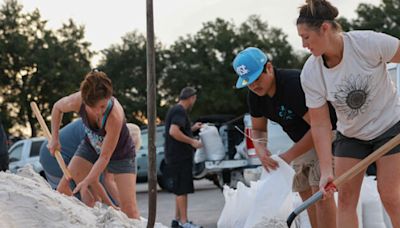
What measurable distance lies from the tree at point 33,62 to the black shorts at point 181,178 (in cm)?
3268

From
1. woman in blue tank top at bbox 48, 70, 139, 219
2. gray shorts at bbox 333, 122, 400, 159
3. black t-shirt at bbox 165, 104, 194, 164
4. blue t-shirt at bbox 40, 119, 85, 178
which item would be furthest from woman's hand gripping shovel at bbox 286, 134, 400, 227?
black t-shirt at bbox 165, 104, 194, 164

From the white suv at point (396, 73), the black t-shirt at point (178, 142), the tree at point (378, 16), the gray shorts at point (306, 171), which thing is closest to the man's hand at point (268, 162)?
the gray shorts at point (306, 171)

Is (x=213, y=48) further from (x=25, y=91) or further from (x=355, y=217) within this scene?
(x=355, y=217)

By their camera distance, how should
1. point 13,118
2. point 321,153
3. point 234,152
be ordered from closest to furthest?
point 321,153
point 234,152
point 13,118

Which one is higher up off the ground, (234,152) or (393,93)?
(393,93)

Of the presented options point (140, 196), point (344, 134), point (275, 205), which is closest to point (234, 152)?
point (140, 196)

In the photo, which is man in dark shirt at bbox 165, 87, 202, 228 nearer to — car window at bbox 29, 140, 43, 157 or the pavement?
the pavement

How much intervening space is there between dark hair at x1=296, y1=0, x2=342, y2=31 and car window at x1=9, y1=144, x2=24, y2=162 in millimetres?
15307

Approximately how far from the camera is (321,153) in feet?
14.9

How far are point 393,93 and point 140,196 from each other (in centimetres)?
1166

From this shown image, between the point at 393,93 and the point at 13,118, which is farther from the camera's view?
the point at 13,118

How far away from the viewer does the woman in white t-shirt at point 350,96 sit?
438 centimetres

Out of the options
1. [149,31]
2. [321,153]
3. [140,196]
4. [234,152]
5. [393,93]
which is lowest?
[140,196]

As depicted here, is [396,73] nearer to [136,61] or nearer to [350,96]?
[350,96]
